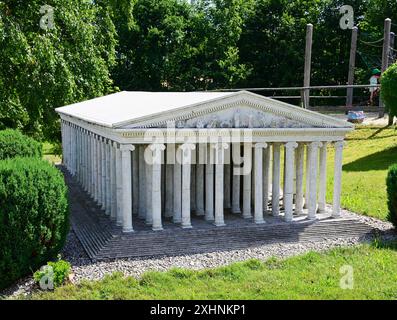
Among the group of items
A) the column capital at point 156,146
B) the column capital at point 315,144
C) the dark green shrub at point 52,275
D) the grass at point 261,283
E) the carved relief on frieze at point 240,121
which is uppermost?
the carved relief on frieze at point 240,121

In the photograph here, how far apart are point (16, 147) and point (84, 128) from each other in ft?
12.6

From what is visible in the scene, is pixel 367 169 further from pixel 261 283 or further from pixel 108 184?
pixel 261 283

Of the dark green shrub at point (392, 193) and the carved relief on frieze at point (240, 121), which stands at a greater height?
the carved relief on frieze at point (240, 121)

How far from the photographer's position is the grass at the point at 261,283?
14.4 metres

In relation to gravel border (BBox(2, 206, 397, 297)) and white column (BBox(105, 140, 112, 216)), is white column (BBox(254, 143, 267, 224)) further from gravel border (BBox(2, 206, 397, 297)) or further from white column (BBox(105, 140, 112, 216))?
white column (BBox(105, 140, 112, 216))

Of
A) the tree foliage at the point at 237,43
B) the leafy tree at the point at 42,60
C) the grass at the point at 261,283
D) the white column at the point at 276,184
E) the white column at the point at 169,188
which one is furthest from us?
the tree foliage at the point at 237,43

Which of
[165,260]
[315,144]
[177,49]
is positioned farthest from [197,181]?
[177,49]

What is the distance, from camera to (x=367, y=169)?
3052 cm

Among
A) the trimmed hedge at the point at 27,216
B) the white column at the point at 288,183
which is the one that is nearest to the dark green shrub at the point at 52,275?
the trimmed hedge at the point at 27,216

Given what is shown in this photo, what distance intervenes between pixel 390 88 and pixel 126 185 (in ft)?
63.2

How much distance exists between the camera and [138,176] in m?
21.9

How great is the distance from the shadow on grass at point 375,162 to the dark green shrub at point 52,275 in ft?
65.2

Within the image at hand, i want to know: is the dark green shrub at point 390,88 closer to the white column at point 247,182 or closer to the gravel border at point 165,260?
the gravel border at point 165,260

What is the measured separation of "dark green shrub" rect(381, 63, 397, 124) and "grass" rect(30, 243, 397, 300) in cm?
1661
